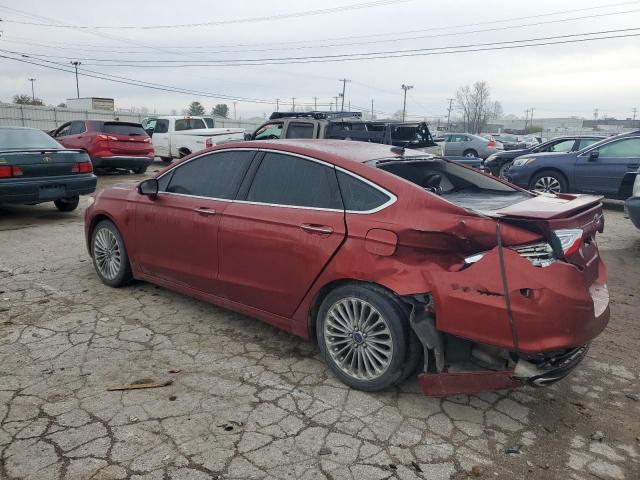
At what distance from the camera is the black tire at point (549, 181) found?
10.6 m

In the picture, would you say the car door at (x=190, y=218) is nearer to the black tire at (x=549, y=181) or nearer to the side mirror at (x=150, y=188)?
the side mirror at (x=150, y=188)

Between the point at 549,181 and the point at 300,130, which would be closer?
the point at 300,130

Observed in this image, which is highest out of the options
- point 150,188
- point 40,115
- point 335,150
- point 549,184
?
point 40,115

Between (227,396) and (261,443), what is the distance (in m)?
0.53

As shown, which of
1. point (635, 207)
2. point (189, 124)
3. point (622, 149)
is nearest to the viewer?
point (635, 207)

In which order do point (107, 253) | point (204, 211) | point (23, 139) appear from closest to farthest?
point (204, 211)
point (107, 253)
point (23, 139)

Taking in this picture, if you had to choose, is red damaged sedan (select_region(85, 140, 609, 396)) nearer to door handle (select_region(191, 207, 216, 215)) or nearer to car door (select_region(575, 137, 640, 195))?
door handle (select_region(191, 207, 216, 215))

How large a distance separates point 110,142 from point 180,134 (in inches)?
155

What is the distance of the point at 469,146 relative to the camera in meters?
23.6

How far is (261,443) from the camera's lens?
2.70 metres

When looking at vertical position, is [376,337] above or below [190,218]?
below

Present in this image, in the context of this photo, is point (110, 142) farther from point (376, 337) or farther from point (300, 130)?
point (376, 337)

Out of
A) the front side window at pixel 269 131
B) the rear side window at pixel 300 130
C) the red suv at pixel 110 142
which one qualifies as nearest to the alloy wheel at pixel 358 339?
the rear side window at pixel 300 130

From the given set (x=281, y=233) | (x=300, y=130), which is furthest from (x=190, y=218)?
(x=300, y=130)
